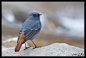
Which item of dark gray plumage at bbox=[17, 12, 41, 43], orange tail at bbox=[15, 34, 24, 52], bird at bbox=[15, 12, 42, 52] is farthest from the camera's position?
dark gray plumage at bbox=[17, 12, 41, 43]

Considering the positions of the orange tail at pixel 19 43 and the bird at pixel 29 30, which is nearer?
the orange tail at pixel 19 43

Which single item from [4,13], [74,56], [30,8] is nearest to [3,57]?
[74,56]

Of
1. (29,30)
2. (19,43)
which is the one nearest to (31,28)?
(29,30)

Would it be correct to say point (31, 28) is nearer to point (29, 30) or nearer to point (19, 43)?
point (29, 30)

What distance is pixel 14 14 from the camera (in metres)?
3.95

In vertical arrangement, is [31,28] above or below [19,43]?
above

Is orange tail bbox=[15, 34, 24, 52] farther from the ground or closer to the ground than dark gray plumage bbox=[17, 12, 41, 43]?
closer to the ground

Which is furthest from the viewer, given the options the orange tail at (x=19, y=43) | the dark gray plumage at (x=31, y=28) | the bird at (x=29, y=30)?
the dark gray plumage at (x=31, y=28)

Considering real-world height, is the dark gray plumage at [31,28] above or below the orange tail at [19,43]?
above

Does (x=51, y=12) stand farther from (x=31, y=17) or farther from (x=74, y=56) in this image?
(x=74, y=56)

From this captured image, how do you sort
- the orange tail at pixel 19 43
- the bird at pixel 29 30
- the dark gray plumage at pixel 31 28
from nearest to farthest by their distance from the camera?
the orange tail at pixel 19 43 → the bird at pixel 29 30 → the dark gray plumage at pixel 31 28

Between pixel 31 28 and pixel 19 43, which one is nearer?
pixel 19 43

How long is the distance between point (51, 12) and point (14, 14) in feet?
5.01

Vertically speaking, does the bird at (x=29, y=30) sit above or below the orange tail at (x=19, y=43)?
above
